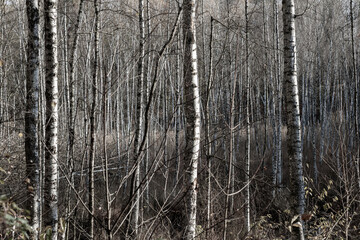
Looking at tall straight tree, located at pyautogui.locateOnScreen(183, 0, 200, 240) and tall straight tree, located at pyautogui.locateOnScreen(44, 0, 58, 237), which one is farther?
tall straight tree, located at pyautogui.locateOnScreen(183, 0, 200, 240)

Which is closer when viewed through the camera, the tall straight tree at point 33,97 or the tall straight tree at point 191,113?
the tall straight tree at point 191,113

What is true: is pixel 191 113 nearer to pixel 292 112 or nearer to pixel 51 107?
pixel 51 107

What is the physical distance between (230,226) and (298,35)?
13.9 m

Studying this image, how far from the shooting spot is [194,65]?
3691 mm

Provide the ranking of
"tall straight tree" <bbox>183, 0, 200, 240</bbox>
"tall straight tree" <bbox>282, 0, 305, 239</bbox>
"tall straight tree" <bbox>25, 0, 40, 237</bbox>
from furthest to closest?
"tall straight tree" <bbox>282, 0, 305, 239</bbox> < "tall straight tree" <bbox>25, 0, 40, 237</bbox> < "tall straight tree" <bbox>183, 0, 200, 240</bbox>

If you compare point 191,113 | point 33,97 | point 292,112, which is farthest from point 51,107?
point 292,112

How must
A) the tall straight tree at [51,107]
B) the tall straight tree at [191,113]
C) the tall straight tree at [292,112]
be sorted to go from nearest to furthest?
the tall straight tree at [51,107]
the tall straight tree at [191,113]
the tall straight tree at [292,112]

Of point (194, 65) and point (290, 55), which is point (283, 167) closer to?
point (290, 55)

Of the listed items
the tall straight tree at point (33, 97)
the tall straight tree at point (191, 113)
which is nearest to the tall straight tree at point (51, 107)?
the tall straight tree at point (33, 97)

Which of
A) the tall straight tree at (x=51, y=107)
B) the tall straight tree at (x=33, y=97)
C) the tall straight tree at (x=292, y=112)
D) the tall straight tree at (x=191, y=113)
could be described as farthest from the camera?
the tall straight tree at (x=292, y=112)

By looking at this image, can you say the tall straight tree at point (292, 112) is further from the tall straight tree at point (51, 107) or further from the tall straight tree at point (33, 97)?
the tall straight tree at point (33, 97)

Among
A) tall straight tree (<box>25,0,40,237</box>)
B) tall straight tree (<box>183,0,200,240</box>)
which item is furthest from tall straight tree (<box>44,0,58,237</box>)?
tall straight tree (<box>183,0,200,240</box>)

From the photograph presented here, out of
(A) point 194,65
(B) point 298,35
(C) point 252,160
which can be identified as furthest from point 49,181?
(B) point 298,35

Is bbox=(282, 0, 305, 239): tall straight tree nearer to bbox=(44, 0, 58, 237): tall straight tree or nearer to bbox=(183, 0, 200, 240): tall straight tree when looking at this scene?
bbox=(183, 0, 200, 240): tall straight tree
